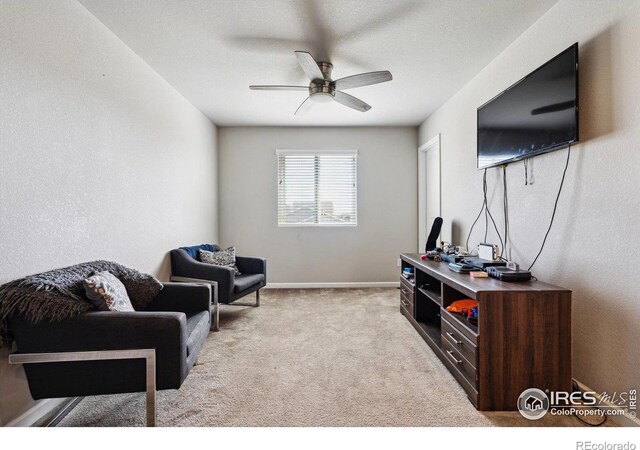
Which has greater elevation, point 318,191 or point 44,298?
point 318,191

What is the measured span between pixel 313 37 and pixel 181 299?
2.18 metres

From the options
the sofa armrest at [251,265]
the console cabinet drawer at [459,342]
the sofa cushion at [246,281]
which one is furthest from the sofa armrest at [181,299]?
the console cabinet drawer at [459,342]

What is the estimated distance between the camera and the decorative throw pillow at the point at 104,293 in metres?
1.61

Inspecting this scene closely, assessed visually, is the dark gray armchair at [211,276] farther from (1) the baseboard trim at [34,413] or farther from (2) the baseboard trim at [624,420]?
(2) the baseboard trim at [624,420]

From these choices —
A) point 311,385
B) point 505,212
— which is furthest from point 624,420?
point 311,385

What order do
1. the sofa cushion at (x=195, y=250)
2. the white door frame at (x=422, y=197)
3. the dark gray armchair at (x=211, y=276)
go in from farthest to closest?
the white door frame at (x=422, y=197) < the sofa cushion at (x=195, y=250) < the dark gray armchair at (x=211, y=276)

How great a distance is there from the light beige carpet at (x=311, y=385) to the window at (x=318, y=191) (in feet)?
6.30

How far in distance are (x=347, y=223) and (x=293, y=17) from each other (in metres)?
3.03

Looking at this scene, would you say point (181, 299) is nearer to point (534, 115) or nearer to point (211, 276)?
point (211, 276)

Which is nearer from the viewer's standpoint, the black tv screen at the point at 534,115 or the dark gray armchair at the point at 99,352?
the dark gray armchair at the point at 99,352

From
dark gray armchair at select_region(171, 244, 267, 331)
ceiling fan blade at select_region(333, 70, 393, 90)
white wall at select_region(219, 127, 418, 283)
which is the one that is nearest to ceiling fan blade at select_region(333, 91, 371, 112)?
ceiling fan blade at select_region(333, 70, 393, 90)

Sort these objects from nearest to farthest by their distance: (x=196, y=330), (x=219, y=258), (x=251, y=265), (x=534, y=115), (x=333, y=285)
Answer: (x=196, y=330) < (x=534, y=115) < (x=219, y=258) < (x=251, y=265) < (x=333, y=285)

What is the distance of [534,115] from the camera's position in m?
2.03

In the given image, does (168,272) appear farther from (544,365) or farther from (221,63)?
(544,365)
